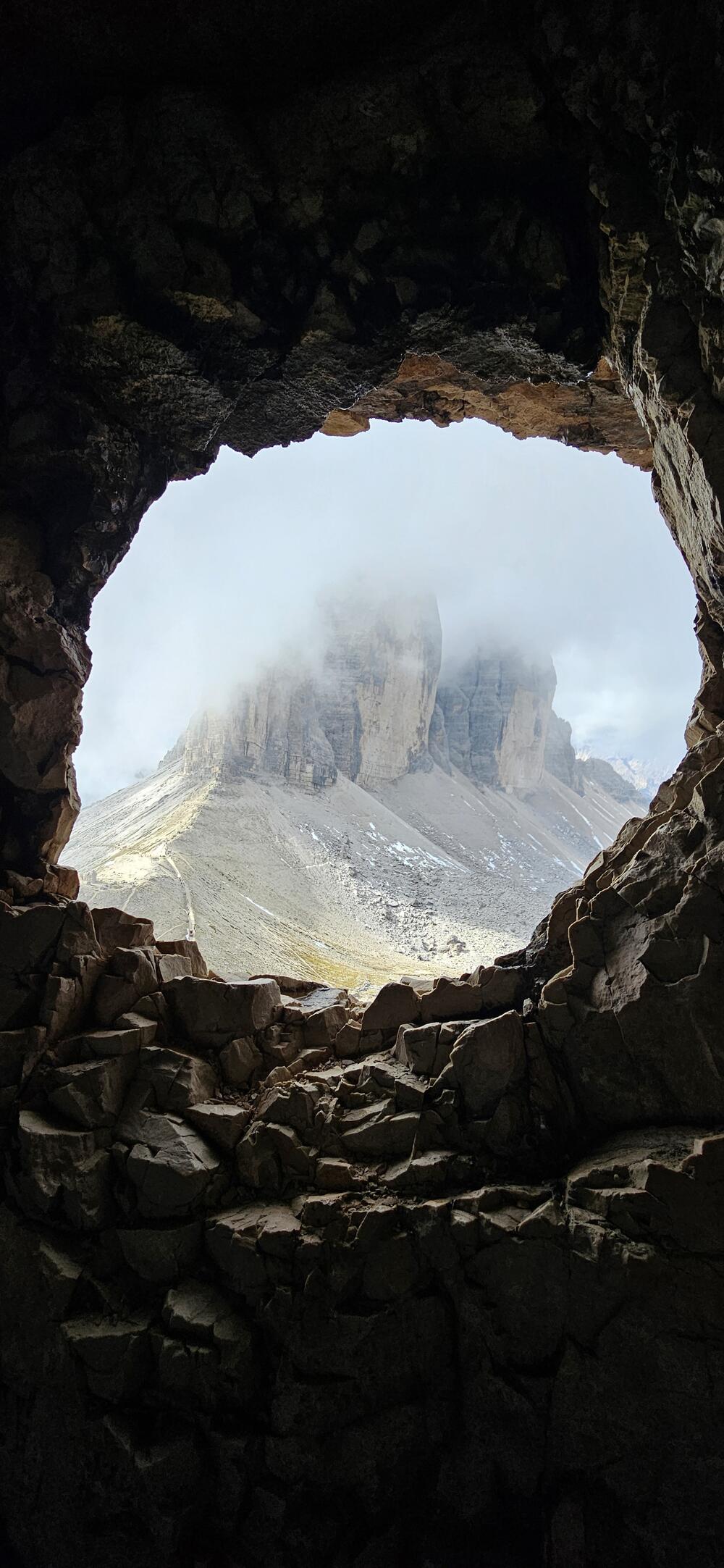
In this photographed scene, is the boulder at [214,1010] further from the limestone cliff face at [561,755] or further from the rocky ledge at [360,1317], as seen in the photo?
the limestone cliff face at [561,755]

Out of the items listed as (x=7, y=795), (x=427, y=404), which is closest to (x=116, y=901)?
(x=7, y=795)

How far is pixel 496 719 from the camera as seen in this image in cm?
13538

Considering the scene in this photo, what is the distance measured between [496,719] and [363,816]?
58199 millimetres

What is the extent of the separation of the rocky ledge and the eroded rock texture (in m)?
0.04

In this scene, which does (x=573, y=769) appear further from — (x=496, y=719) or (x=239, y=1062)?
(x=239, y=1062)

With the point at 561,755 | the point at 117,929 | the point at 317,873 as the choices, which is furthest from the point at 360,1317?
the point at 561,755

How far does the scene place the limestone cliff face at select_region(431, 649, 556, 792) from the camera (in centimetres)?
13100

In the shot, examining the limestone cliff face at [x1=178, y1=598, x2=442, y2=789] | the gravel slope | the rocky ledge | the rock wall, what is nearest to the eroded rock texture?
the rocky ledge

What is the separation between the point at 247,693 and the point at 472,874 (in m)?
36.0

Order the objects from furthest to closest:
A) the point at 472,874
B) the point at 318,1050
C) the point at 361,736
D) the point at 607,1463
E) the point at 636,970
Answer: the point at 361,736 → the point at 472,874 → the point at 318,1050 → the point at 636,970 → the point at 607,1463

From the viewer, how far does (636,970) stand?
278 inches

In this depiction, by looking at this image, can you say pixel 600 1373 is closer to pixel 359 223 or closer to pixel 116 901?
pixel 359 223

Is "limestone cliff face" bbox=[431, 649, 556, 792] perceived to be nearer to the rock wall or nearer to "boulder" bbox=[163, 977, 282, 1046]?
the rock wall

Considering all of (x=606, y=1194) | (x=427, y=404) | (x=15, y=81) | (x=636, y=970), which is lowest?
(x=606, y=1194)
